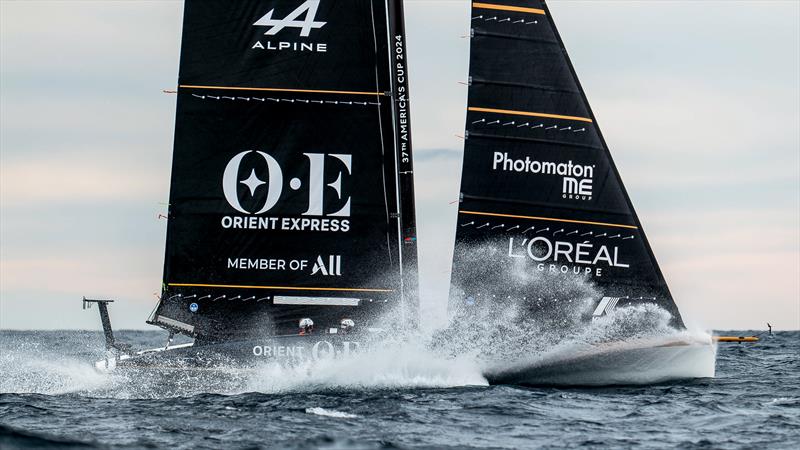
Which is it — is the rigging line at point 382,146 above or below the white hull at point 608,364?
above

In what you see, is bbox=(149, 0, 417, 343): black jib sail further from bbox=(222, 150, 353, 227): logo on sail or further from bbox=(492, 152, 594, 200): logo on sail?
bbox=(492, 152, 594, 200): logo on sail

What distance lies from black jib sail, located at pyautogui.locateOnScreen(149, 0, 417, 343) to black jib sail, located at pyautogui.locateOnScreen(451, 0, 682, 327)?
1.66 meters

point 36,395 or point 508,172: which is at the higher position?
point 508,172

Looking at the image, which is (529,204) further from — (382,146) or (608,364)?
(608,364)

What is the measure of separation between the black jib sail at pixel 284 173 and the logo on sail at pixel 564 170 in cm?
230

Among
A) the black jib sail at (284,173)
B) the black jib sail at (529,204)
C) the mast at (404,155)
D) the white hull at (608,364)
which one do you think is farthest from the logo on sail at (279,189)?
the white hull at (608,364)

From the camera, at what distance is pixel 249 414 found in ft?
67.4

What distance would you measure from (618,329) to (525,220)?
2.83 meters

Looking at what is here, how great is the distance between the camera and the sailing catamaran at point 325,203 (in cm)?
2441

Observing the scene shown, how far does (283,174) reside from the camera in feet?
80.6

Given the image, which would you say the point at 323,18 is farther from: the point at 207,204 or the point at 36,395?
the point at 36,395

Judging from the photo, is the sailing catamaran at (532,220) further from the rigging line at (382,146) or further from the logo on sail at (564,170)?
the rigging line at (382,146)

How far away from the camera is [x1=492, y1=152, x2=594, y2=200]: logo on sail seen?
25094 mm

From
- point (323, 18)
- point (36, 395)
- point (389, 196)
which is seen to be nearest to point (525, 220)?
point (389, 196)
